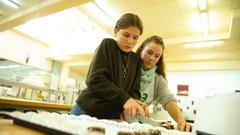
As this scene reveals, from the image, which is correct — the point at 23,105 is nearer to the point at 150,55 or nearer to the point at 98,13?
the point at 150,55

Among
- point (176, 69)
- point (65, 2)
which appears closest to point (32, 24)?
point (65, 2)

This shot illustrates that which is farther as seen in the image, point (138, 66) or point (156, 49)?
point (156, 49)

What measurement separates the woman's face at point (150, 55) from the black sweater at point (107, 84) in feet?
0.65

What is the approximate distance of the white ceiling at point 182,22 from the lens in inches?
133

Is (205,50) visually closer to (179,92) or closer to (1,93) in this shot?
(179,92)

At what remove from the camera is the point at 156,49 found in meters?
1.26

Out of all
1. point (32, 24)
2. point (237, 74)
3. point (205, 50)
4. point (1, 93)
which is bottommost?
point (1, 93)

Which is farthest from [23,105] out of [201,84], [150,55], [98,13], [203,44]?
[201,84]

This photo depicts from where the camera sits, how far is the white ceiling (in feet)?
11.1

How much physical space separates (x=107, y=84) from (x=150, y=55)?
457mm

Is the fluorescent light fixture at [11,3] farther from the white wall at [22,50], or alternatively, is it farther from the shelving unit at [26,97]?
the shelving unit at [26,97]

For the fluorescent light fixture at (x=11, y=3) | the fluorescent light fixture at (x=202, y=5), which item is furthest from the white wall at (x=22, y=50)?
the fluorescent light fixture at (x=202, y=5)

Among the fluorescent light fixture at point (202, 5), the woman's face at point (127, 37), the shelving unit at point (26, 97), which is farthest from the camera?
the fluorescent light fixture at point (202, 5)

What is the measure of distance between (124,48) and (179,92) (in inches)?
187
